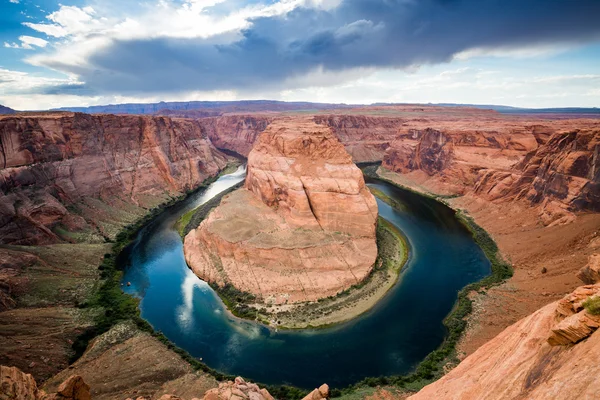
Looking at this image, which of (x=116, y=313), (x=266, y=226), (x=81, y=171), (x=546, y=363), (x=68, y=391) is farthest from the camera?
(x=81, y=171)

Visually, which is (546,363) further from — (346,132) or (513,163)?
(346,132)

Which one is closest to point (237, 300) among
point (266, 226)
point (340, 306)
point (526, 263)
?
point (266, 226)

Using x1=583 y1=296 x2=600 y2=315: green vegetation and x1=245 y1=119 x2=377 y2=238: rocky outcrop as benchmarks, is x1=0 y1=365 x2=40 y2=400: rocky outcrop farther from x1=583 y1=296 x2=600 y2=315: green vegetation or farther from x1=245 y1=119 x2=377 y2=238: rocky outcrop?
x1=245 y1=119 x2=377 y2=238: rocky outcrop

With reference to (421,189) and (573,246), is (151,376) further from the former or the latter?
(421,189)

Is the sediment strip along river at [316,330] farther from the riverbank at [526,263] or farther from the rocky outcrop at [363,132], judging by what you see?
the rocky outcrop at [363,132]

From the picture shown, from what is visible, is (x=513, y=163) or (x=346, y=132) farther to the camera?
(x=346, y=132)

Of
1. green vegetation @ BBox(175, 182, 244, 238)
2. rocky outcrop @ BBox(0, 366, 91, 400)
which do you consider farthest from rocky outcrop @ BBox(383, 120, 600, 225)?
rocky outcrop @ BBox(0, 366, 91, 400)

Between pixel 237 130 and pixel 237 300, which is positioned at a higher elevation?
pixel 237 130
